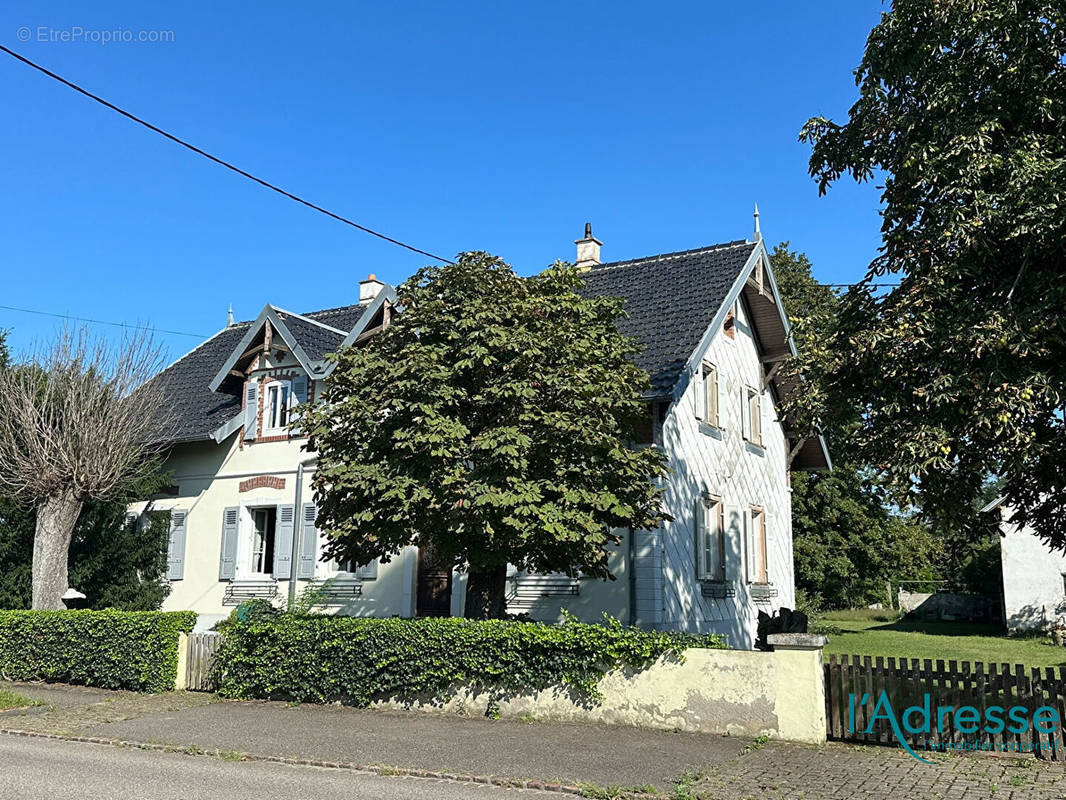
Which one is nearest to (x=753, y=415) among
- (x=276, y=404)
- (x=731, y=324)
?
(x=731, y=324)

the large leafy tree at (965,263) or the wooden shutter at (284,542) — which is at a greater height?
the large leafy tree at (965,263)

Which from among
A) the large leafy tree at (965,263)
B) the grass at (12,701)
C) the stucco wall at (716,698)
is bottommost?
the grass at (12,701)

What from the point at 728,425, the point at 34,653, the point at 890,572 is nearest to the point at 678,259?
the point at 728,425

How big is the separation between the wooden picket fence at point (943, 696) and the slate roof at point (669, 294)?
7.31m

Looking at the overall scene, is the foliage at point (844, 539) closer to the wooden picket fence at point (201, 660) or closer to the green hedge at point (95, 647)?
the wooden picket fence at point (201, 660)

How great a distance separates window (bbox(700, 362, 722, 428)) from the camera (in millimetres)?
20031

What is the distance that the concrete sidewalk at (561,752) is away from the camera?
8734mm

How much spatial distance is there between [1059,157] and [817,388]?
3387 millimetres

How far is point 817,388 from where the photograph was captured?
432 inches

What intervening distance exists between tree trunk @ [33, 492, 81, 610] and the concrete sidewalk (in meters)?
5.51

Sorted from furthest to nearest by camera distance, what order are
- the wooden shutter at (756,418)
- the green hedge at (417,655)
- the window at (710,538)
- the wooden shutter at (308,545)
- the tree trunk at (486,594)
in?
the wooden shutter at (756,418)
the wooden shutter at (308,545)
the window at (710,538)
the tree trunk at (486,594)
the green hedge at (417,655)

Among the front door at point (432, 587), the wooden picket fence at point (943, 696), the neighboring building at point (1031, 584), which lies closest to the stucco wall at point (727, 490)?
the front door at point (432, 587)

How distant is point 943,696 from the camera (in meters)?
10.1

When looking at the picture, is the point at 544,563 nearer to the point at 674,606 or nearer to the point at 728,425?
the point at 674,606
